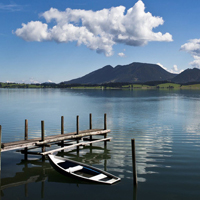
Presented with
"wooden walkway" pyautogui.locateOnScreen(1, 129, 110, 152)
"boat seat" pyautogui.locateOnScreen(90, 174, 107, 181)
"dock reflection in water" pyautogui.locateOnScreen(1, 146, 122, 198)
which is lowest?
"dock reflection in water" pyautogui.locateOnScreen(1, 146, 122, 198)

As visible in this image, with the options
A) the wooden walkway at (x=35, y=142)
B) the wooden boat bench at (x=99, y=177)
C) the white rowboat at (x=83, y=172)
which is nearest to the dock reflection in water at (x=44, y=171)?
the white rowboat at (x=83, y=172)

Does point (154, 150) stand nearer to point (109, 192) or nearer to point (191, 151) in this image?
point (191, 151)

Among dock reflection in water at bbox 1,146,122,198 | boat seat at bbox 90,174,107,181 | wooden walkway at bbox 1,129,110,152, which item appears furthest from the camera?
wooden walkway at bbox 1,129,110,152

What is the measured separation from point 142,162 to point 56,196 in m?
9.22

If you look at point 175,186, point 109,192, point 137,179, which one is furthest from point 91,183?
point 175,186

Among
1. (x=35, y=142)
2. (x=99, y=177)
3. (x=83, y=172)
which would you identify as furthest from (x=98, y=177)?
(x=35, y=142)

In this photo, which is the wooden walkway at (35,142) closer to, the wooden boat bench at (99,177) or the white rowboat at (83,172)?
the white rowboat at (83,172)

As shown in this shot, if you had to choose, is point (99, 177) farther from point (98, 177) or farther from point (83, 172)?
point (83, 172)

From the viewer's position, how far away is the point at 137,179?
60.5 ft

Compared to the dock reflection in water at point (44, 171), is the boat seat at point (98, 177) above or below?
above

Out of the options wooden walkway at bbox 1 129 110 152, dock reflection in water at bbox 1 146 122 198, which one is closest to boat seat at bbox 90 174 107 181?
dock reflection in water at bbox 1 146 122 198

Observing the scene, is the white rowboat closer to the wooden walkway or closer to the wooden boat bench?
the wooden boat bench

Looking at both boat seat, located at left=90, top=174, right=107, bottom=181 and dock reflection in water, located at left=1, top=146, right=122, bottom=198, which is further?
dock reflection in water, located at left=1, top=146, right=122, bottom=198

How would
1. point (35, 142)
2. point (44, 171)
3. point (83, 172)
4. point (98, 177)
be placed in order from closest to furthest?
point (98, 177), point (83, 172), point (44, 171), point (35, 142)
